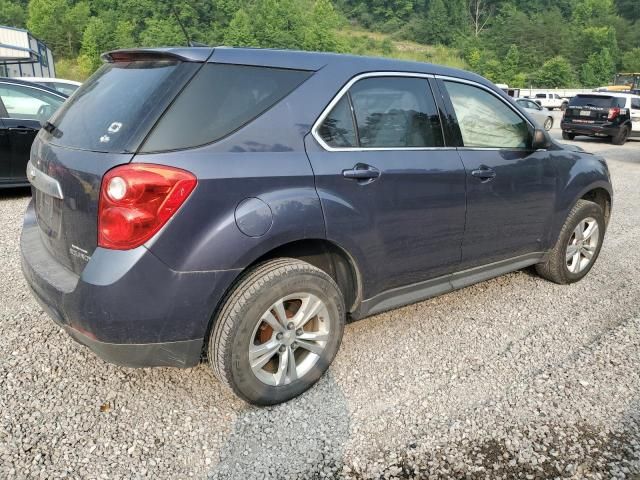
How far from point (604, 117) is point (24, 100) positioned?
16.6m

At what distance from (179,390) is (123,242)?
0.99m

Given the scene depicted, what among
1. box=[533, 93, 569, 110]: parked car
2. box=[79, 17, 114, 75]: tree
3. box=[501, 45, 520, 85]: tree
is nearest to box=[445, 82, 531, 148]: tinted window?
box=[533, 93, 569, 110]: parked car

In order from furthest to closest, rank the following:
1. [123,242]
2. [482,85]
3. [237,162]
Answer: [482,85] → [237,162] → [123,242]

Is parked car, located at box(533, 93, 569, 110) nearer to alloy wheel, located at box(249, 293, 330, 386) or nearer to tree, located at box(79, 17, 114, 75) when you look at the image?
alloy wheel, located at box(249, 293, 330, 386)

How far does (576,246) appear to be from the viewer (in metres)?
4.53

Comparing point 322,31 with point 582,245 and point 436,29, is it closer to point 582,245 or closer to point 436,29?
point 436,29

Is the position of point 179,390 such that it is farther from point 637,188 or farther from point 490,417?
point 637,188

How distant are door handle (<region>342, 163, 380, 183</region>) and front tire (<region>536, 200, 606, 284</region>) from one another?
2.15 metres

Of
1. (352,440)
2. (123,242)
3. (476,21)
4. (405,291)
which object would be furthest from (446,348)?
(476,21)

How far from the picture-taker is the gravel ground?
7.84ft

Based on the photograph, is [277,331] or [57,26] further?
[57,26]

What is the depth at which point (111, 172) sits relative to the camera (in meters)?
2.32

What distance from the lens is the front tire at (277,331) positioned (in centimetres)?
253

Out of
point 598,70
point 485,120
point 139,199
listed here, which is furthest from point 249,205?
point 598,70
